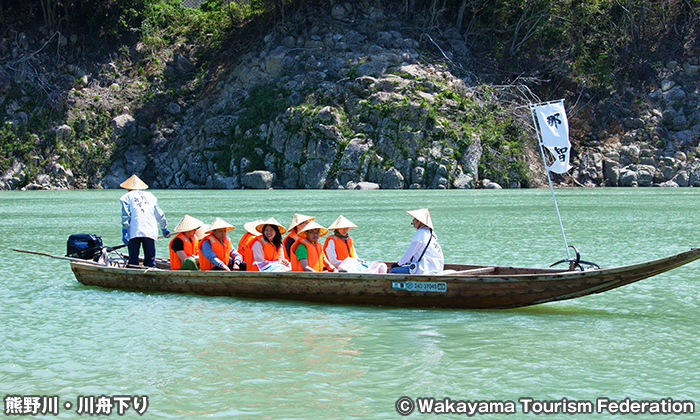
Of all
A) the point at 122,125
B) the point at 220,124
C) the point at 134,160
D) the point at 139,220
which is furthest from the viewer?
the point at 122,125

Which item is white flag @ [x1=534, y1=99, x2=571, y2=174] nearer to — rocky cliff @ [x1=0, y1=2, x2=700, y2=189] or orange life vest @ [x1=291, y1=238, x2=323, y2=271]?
orange life vest @ [x1=291, y1=238, x2=323, y2=271]

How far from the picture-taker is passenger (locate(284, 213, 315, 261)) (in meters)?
11.2

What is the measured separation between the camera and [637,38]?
184ft

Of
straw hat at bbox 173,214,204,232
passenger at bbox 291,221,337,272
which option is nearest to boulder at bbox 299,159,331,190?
straw hat at bbox 173,214,204,232

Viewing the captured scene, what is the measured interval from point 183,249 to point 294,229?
2281 millimetres

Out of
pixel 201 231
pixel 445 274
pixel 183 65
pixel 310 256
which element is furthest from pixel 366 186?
pixel 445 274

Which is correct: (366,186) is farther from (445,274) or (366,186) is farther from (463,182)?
(445,274)

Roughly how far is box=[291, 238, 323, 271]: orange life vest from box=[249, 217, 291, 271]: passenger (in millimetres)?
368

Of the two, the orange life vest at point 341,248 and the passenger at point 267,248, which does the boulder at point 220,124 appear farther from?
the orange life vest at point 341,248

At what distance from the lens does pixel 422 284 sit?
9.98 metres

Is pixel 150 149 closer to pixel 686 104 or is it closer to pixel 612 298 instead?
pixel 686 104

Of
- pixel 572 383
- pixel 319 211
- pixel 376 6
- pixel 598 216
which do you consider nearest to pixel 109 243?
pixel 319 211

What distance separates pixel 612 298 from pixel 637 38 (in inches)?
2034

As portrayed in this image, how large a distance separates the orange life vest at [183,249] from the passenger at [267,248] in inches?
55.1
